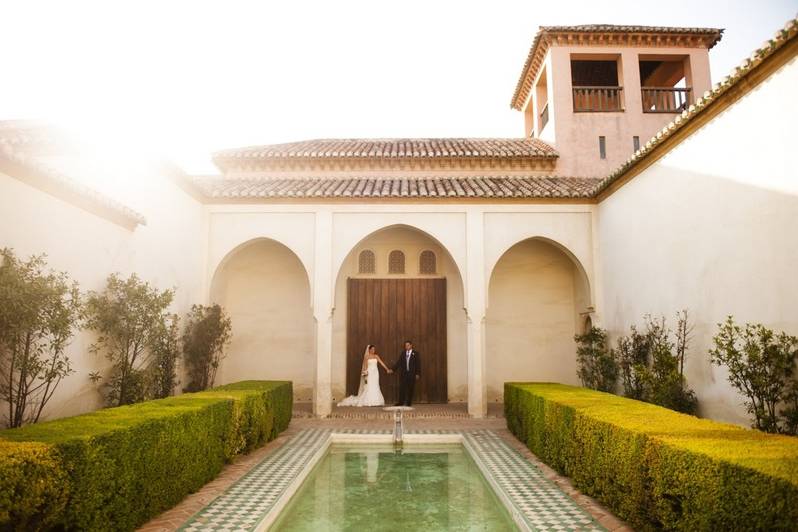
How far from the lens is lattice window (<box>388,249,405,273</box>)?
14789mm

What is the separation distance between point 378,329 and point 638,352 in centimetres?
662

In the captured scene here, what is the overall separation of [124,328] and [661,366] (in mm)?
9116

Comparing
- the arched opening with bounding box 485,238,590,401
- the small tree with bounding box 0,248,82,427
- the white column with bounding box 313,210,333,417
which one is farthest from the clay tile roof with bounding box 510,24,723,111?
the small tree with bounding box 0,248,82,427

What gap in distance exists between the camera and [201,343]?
11.9 m

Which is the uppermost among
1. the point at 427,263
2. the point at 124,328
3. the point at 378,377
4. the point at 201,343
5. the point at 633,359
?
the point at 427,263

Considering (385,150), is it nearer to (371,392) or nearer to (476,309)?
(476,309)

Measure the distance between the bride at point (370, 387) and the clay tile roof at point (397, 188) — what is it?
4077 millimetres

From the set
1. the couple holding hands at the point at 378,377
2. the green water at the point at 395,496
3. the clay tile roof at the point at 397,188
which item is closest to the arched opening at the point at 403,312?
the couple holding hands at the point at 378,377

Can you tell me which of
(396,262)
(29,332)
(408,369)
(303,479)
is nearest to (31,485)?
(29,332)

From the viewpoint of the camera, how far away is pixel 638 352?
10562 mm

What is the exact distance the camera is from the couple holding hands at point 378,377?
43.8 ft

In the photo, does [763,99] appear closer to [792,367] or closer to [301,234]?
[792,367]

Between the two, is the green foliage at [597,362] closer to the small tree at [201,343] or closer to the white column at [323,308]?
the white column at [323,308]

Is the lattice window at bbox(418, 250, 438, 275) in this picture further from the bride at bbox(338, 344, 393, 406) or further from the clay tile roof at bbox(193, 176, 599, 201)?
the bride at bbox(338, 344, 393, 406)
